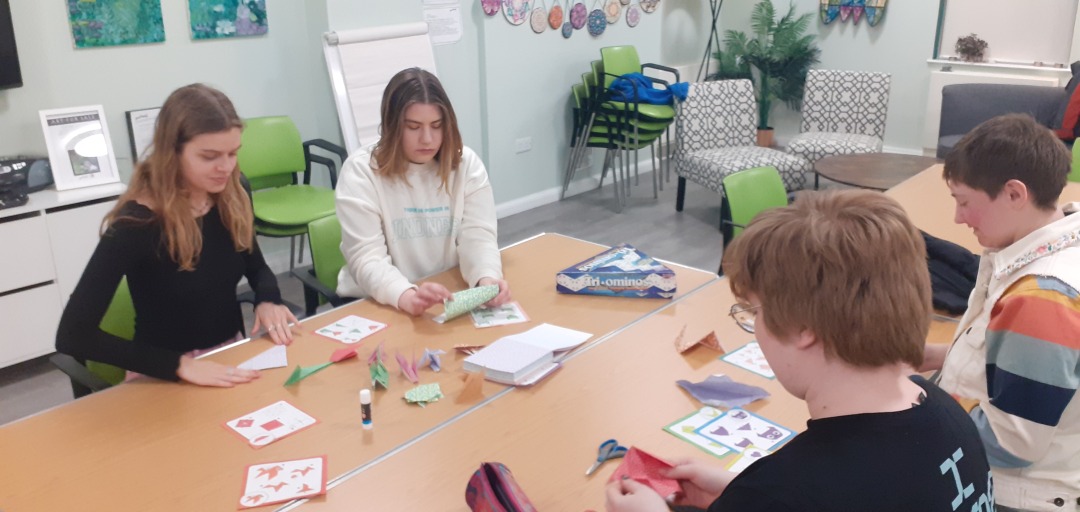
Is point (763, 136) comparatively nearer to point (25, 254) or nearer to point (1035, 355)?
point (25, 254)

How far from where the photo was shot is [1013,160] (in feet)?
5.57

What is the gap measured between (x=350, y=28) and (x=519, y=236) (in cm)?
159

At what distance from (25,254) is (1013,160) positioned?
3387mm

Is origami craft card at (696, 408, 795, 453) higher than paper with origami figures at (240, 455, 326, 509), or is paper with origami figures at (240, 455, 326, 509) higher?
paper with origami figures at (240, 455, 326, 509)

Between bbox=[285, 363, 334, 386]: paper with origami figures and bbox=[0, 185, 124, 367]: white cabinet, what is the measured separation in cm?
188

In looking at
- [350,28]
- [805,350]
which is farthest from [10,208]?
[805,350]

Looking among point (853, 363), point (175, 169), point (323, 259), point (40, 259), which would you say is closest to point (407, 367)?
point (175, 169)

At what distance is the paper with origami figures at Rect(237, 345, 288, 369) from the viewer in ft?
6.18

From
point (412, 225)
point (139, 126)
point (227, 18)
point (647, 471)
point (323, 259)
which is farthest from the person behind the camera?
point (227, 18)

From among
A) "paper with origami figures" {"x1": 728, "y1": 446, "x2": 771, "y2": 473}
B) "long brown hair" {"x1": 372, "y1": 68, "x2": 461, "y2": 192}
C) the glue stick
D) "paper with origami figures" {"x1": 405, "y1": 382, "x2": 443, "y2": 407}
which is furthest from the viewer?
"long brown hair" {"x1": 372, "y1": 68, "x2": 461, "y2": 192}

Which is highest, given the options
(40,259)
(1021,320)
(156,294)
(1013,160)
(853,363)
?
(1013,160)

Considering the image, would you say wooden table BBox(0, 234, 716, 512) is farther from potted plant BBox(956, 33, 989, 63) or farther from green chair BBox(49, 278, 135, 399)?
potted plant BBox(956, 33, 989, 63)

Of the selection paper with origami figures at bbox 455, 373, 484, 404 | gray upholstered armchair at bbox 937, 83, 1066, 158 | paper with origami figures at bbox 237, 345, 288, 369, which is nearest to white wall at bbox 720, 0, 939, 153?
gray upholstered armchair at bbox 937, 83, 1066, 158

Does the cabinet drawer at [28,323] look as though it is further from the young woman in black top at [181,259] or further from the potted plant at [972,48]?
the potted plant at [972,48]
